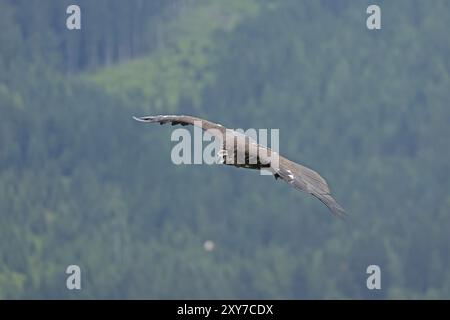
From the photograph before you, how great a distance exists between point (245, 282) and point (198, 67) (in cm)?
2484

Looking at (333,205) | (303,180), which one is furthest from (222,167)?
(333,205)

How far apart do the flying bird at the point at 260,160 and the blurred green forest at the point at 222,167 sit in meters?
51.0

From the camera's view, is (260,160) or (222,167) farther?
(222,167)

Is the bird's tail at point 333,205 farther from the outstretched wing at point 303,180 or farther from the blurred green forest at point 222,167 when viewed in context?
the blurred green forest at point 222,167

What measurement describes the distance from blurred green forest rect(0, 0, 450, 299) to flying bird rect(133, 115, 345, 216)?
167ft

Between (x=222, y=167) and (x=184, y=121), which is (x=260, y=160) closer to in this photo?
(x=184, y=121)

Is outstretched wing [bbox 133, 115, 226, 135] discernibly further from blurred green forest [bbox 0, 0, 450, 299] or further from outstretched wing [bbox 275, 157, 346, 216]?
blurred green forest [bbox 0, 0, 450, 299]

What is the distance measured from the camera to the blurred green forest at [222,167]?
87.0 meters

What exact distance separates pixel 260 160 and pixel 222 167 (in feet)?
224

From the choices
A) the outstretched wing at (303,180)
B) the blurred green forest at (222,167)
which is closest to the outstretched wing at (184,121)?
the outstretched wing at (303,180)

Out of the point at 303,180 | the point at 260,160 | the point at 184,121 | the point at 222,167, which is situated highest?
the point at 222,167

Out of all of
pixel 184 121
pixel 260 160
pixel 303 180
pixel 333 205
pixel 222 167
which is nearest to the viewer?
pixel 333 205

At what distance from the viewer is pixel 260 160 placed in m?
25.9

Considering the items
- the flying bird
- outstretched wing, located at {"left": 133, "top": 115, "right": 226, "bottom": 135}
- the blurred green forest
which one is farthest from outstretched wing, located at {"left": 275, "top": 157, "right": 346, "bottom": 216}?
the blurred green forest
